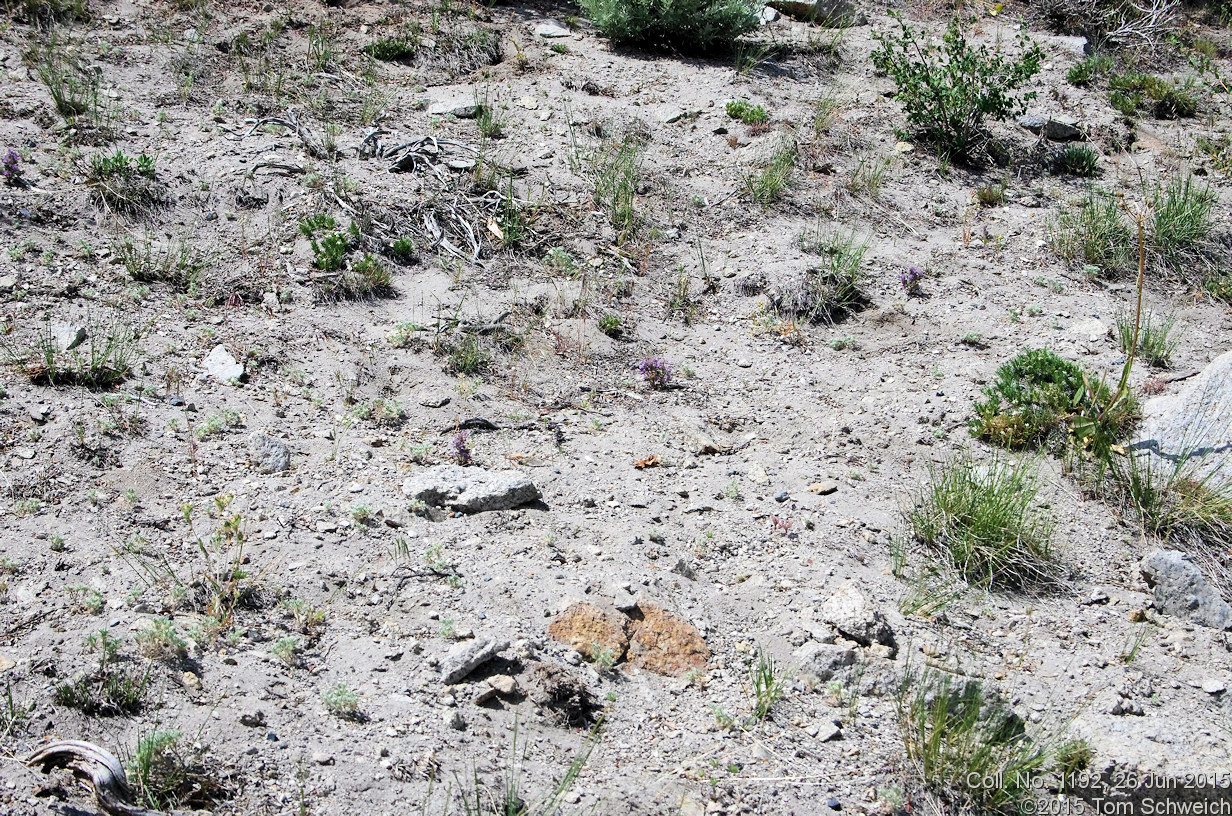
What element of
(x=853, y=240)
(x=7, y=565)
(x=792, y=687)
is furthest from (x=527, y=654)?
(x=853, y=240)

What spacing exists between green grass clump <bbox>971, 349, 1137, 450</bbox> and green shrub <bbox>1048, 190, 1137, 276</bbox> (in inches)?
75.3

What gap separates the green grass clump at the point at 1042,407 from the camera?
532cm

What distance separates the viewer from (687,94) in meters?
8.66

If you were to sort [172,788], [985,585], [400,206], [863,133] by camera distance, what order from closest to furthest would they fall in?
1. [172,788]
2. [985,585]
3. [400,206]
4. [863,133]

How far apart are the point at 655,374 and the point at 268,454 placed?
2.22 meters

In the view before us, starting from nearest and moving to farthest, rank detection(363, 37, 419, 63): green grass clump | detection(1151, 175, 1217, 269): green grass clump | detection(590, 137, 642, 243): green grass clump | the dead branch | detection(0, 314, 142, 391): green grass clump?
the dead branch, detection(0, 314, 142, 391): green grass clump, detection(590, 137, 642, 243): green grass clump, detection(1151, 175, 1217, 269): green grass clump, detection(363, 37, 419, 63): green grass clump

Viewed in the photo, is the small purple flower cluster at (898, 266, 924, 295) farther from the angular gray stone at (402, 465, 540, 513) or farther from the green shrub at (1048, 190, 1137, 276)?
the angular gray stone at (402, 465, 540, 513)

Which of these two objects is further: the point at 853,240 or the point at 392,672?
the point at 853,240

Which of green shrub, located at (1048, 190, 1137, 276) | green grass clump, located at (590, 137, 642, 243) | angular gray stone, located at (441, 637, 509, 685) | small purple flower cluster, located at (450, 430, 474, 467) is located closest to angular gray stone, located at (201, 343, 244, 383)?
small purple flower cluster, located at (450, 430, 474, 467)

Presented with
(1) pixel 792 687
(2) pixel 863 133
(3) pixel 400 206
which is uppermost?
(2) pixel 863 133

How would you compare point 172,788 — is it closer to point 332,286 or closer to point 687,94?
point 332,286

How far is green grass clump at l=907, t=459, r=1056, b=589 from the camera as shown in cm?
452

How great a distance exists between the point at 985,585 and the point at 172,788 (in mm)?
3334

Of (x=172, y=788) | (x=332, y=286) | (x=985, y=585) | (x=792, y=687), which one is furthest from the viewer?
(x=332, y=286)
